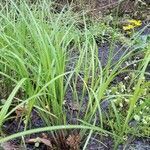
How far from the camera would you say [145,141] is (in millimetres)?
1829

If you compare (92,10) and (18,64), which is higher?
(18,64)

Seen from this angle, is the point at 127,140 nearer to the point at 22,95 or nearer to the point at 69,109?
the point at 69,109

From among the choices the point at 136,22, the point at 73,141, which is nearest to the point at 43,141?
the point at 73,141

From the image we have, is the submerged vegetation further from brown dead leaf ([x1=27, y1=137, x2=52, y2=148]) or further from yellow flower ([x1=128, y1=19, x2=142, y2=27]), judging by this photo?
yellow flower ([x1=128, y1=19, x2=142, y2=27])

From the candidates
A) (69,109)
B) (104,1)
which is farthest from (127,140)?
(104,1)

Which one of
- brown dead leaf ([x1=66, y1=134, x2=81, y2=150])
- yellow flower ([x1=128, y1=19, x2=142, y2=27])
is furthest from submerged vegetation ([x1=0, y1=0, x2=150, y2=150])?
yellow flower ([x1=128, y1=19, x2=142, y2=27])

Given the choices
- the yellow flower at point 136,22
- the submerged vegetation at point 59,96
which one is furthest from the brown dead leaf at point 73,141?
the yellow flower at point 136,22

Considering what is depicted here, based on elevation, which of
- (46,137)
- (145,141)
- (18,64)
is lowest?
(145,141)

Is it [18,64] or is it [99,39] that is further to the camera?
[99,39]

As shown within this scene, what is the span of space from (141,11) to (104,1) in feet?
1.26

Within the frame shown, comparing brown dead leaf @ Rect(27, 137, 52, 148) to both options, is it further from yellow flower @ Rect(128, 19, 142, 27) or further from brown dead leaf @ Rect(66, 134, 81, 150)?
yellow flower @ Rect(128, 19, 142, 27)

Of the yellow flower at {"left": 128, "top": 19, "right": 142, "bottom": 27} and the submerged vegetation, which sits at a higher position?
the submerged vegetation

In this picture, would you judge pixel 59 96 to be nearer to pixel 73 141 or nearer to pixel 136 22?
pixel 73 141

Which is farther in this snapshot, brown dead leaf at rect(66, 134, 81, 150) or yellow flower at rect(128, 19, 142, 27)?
yellow flower at rect(128, 19, 142, 27)
